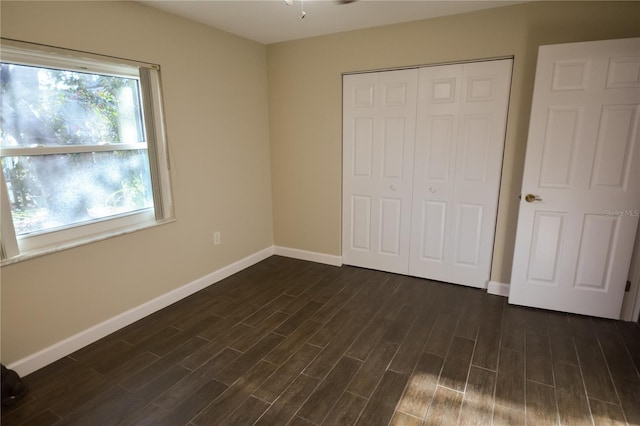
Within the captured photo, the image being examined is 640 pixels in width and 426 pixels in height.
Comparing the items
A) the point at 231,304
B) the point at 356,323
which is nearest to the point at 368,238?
the point at 356,323

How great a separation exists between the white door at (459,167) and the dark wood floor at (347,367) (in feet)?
1.36

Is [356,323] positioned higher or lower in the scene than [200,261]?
lower

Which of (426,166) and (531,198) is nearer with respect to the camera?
(531,198)

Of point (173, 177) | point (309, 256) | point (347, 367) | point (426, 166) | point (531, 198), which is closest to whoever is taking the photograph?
point (347, 367)

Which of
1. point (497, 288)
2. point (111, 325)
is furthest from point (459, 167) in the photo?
point (111, 325)

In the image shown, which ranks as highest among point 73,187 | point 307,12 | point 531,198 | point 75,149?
point 307,12

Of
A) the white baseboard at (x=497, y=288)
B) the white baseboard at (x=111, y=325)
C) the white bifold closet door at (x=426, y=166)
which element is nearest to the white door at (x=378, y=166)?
the white bifold closet door at (x=426, y=166)

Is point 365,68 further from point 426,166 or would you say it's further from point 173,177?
point 173,177

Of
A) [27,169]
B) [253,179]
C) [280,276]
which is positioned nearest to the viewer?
[27,169]

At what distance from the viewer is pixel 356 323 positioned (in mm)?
2730

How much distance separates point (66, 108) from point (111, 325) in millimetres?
1546

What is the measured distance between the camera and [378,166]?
3523 mm

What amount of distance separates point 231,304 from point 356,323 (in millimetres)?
1103

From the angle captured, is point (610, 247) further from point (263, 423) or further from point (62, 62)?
point (62, 62)
